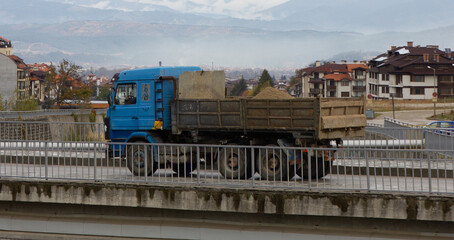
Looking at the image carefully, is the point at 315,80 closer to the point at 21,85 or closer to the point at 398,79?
the point at 398,79

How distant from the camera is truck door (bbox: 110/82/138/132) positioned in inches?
783

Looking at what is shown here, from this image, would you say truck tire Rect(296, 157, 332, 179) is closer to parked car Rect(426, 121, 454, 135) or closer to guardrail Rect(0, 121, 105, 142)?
parked car Rect(426, 121, 454, 135)

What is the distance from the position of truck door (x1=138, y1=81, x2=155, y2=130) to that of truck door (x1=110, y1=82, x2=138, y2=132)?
0.20 m

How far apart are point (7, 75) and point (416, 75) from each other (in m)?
75.3

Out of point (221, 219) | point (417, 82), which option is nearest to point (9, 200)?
point (221, 219)

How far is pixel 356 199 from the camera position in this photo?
45.6 feet

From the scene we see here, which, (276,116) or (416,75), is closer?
(276,116)

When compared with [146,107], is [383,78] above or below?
above

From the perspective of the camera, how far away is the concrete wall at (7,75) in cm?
13838

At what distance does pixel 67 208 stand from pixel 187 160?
3504mm

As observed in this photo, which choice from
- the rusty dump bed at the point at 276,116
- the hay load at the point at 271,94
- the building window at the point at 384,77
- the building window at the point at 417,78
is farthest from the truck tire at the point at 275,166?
the building window at the point at 384,77

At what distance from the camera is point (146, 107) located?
64.2 feet

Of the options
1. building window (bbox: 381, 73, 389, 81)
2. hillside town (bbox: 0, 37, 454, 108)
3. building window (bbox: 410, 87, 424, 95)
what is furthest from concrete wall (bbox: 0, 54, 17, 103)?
building window (bbox: 410, 87, 424, 95)

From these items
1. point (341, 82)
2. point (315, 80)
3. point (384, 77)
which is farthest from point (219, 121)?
point (315, 80)
